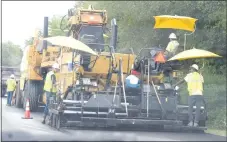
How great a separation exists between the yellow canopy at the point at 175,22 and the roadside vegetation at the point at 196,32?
3.13 meters

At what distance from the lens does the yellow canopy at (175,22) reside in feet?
53.5

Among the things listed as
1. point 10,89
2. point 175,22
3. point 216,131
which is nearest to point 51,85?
point 175,22

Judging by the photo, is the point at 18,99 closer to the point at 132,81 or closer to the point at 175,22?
the point at 175,22

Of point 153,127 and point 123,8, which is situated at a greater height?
point 123,8

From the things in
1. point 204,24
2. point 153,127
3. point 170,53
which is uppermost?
point 204,24

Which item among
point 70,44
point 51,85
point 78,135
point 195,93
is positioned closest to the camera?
point 78,135

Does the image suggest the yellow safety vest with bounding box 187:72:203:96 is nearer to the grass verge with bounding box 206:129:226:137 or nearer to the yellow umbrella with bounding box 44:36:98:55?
the grass verge with bounding box 206:129:226:137

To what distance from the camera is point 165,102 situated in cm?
1448

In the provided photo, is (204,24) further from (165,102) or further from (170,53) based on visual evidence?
(165,102)

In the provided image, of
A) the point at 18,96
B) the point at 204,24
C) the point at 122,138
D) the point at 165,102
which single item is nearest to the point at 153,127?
the point at 165,102

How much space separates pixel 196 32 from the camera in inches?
838

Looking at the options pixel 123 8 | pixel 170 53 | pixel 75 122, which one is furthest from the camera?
pixel 123 8

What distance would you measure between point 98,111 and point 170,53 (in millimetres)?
3175

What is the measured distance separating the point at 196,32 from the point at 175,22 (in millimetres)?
5139
